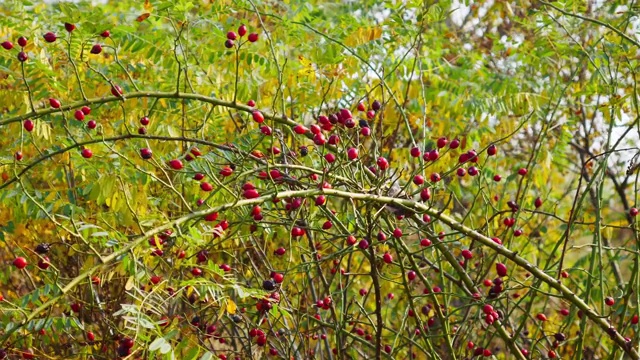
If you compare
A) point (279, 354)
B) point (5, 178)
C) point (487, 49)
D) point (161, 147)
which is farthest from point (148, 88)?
point (487, 49)

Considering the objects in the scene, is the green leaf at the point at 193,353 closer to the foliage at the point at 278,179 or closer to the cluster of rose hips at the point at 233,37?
the foliage at the point at 278,179

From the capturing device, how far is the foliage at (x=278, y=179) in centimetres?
308

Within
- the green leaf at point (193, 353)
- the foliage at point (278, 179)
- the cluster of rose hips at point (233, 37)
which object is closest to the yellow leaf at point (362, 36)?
the foliage at point (278, 179)

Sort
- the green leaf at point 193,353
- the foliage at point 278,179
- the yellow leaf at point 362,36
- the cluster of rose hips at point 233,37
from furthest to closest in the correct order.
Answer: the yellow leaf at point 362,36 → the cluster of rose hips at point 233,37 → the foliage at point 278,179 → the green leaf at point 193,353

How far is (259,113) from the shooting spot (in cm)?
309

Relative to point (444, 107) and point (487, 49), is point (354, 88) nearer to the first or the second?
point (444, 107)

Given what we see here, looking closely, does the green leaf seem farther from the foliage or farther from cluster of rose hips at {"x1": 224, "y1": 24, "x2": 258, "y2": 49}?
cluster of rose hips at {"x1": 224, "y1": 24, "x2": 258, "y2": 49}

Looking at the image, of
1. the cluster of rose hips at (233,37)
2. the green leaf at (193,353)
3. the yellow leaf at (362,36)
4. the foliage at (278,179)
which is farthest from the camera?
the yellow leaf at (362,36)

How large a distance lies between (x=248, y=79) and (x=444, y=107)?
1.38 metres

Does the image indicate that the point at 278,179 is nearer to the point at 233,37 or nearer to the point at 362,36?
the point at 233,37

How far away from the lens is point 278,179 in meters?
2.88

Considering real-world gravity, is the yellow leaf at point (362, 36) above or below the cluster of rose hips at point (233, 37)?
above

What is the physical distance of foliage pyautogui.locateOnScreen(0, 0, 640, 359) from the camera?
3076mm

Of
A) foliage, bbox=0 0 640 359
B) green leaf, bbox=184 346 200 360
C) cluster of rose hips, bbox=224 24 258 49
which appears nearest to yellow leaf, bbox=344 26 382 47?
foliage, bbox=0 0 640 359
